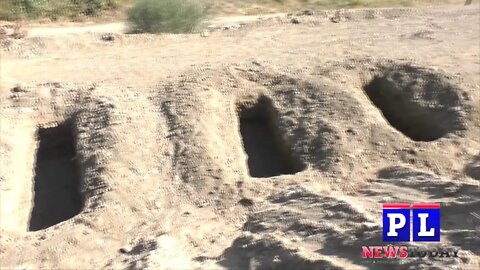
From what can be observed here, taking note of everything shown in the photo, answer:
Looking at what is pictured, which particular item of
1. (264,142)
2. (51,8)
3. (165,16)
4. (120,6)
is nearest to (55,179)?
(264,142)

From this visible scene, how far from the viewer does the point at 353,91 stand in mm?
10258

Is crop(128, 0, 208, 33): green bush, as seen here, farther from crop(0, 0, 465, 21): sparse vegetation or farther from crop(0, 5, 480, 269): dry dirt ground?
crop(0, 0, 465, 21): sparse vegetation

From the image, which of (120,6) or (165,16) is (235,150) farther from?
(120,6)

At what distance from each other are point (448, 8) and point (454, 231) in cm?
1075

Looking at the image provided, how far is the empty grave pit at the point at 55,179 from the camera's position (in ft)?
28.0

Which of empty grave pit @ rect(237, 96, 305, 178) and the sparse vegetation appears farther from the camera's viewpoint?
the sparse vegetation

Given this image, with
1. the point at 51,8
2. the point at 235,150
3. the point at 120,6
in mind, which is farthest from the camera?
the point at 120,6

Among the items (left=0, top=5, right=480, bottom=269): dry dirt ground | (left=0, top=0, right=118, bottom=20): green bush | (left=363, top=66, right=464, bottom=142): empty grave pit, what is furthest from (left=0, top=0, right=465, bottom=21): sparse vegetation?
(left=363, top=66, right=464, bottom=142): empty grave pit

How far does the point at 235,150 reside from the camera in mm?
9133

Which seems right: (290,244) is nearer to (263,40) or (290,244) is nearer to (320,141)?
(320,141)

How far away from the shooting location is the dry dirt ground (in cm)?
702

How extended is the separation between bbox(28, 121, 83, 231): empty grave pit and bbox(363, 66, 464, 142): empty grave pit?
185 inches

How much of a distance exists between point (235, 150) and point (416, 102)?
300cm

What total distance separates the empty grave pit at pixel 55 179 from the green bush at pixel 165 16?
6.21 m
